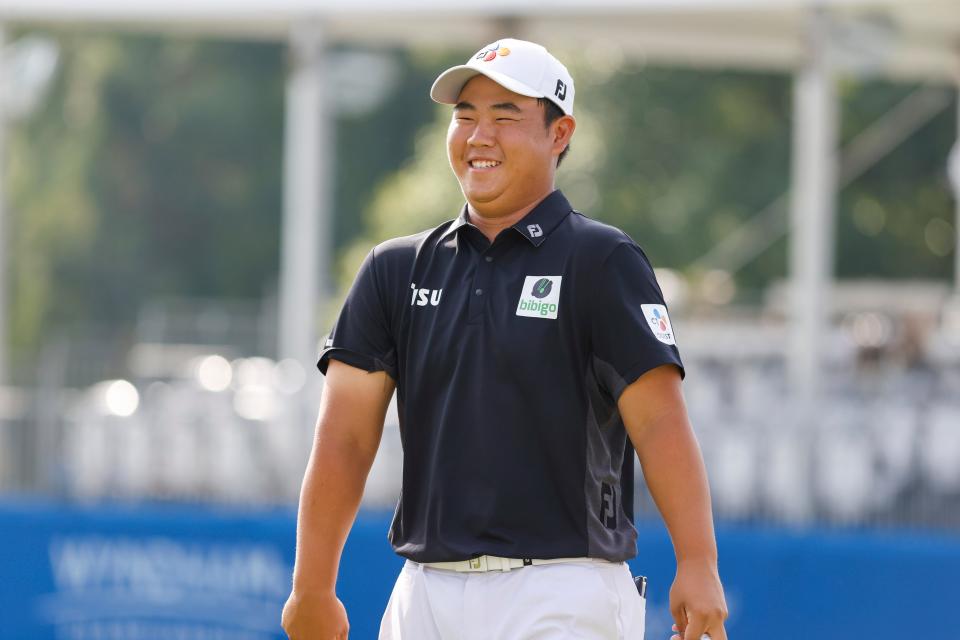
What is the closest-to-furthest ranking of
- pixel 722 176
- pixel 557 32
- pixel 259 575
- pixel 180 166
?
1. pixel 259 575
2. pixel 557 32
3. pixel 722 176
4. pixel 180 166

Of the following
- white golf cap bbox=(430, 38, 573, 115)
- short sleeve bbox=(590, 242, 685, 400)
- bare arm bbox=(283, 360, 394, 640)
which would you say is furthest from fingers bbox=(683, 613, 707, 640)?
white golf cap bbox=(430, 38, 573, 115)

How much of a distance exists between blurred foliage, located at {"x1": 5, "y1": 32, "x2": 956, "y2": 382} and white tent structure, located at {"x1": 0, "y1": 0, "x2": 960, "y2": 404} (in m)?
8.54

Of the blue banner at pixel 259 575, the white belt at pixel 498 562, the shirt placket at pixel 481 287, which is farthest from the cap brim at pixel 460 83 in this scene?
the blue banner at pixel 259 575

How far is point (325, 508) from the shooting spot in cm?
363

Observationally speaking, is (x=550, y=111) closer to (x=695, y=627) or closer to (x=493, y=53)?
(x=493, y=53)

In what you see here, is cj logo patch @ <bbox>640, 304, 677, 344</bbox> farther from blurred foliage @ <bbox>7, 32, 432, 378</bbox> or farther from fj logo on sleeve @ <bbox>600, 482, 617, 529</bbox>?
blurred foliage @ <bbox>7, 32, 432, 378</bbox>

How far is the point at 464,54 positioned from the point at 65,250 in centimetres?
1244

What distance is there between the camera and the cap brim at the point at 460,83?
139 inches

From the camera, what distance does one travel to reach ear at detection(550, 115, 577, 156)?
12.0ft

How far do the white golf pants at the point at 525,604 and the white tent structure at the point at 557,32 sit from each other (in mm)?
6507

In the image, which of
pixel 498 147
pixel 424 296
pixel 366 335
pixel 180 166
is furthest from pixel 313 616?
pixel 180 166

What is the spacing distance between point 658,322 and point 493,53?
0.67m

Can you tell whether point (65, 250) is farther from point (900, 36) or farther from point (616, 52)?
point (900, 36)

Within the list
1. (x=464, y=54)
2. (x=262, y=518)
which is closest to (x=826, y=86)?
(x=262, y=518)
